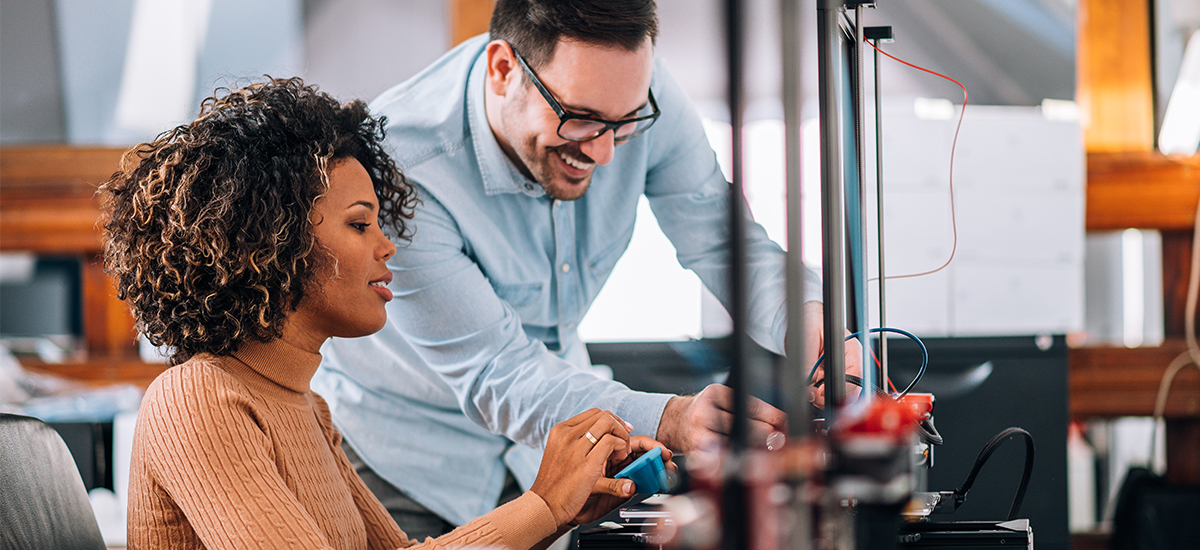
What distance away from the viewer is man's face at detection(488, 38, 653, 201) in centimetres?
120

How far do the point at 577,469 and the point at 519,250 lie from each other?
0.50m

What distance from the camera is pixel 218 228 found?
0.96 meters

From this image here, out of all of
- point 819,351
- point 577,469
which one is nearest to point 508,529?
point 577,469

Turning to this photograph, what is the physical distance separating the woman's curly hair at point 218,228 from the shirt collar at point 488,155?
35 cm

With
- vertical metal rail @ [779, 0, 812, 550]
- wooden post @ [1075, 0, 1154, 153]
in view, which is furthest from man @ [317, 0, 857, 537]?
wooden post @ [1075, 0, 1154, 153]

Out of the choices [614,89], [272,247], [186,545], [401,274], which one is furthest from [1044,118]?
[186,545]

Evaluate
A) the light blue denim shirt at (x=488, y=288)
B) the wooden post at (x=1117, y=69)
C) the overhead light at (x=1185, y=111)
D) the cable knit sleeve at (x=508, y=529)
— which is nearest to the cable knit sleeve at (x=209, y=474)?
the cable knit sleeve at (x=508, y=529)

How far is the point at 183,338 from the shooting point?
975 millimetres

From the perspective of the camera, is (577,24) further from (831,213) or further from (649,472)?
(649,472)

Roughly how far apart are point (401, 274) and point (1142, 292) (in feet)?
8.82

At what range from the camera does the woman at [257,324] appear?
0.88 meters

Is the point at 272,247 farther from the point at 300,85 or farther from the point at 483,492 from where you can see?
the point at 483,492

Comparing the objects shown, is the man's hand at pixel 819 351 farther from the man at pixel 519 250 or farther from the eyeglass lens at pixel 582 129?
the eyeglass lens at pixel 582 129

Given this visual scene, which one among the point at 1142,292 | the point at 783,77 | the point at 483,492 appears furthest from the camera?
the point at 1142,292
